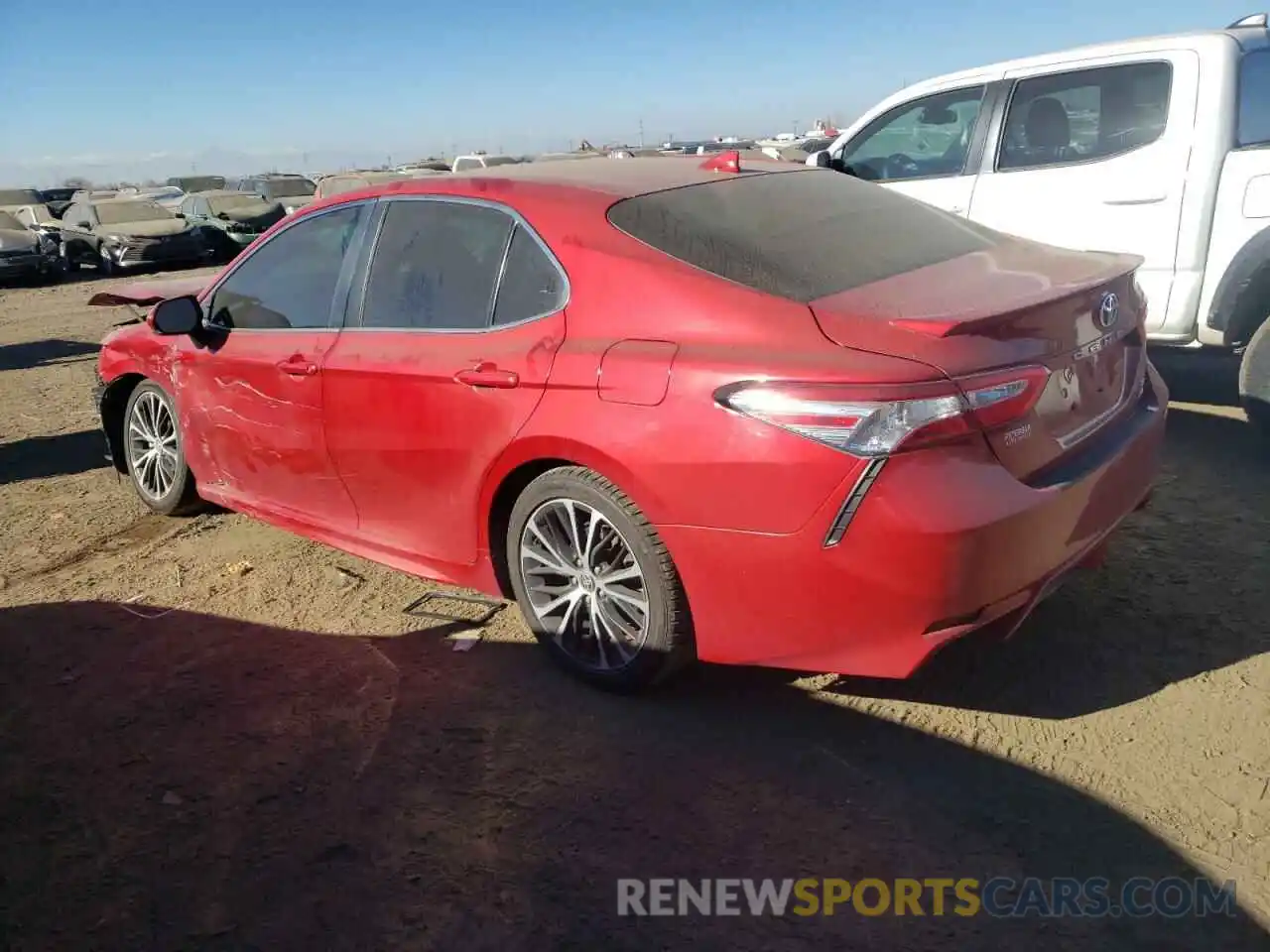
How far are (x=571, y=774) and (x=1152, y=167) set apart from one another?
464 centimetres

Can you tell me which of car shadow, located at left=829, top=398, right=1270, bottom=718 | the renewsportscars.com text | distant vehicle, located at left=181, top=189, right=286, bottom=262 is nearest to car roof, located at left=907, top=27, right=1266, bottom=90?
car shadow, located at left=829, top=398, right=1270, bottom=718

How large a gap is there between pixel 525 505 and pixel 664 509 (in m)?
0.61

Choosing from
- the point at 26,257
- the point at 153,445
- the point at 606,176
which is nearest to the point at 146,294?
the point at 153,445

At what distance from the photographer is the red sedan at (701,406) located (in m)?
2.64

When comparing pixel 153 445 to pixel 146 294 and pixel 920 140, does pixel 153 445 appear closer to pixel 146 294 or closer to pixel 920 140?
pixel 146 294

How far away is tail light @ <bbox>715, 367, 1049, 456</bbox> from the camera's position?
2570mm

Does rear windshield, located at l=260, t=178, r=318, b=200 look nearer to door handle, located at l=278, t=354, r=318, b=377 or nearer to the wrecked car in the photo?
the wrecked car

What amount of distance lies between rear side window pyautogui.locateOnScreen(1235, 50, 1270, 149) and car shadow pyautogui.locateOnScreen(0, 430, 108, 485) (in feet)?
22.2

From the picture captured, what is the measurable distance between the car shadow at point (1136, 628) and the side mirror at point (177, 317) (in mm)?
3127

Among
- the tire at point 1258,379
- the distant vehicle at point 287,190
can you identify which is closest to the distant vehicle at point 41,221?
the distant vehicle at point 287,190

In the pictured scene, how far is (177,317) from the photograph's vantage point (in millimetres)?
4484

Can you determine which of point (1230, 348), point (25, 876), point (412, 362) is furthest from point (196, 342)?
point (1230, 348)

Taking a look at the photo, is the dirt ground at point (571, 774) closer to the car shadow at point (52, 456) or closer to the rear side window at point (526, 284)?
the rear side window at point (526, 284)

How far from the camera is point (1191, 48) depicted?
544 cm
